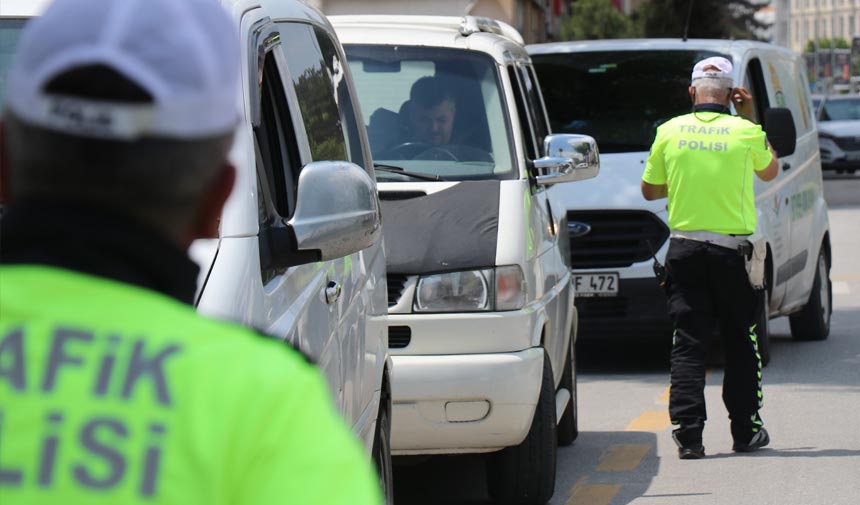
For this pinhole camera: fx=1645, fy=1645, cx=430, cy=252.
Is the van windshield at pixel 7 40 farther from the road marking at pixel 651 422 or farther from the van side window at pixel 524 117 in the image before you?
the road marking at pixel 651 422

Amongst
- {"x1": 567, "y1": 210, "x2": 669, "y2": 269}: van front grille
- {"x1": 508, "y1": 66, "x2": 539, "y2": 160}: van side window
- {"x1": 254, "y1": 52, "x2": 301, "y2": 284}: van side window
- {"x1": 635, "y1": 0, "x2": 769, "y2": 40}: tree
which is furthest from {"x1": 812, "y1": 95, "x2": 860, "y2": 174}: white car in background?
{"x1": 254, "y1": 52, "x2": 301, "y2": 284}: van side window

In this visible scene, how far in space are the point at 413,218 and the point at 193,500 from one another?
532 cm

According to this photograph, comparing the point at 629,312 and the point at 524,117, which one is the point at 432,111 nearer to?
the point at 524,117

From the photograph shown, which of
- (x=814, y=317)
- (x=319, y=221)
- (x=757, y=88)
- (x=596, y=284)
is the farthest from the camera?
(x=814, y=317)

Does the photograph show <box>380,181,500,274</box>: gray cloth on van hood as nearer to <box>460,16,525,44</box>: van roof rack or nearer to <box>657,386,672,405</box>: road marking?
<box>460,16,525,44</box>: van roof rack

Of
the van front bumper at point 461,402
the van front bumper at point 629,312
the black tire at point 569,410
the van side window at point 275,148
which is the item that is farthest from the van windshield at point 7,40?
the van front bumper at point 629,312

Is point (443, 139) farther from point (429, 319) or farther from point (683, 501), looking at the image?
point (683, 501)

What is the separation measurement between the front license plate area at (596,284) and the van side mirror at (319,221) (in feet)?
21.3

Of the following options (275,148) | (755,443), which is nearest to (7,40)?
(275,148)

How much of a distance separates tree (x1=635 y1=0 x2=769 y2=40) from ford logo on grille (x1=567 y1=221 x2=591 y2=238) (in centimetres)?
2034

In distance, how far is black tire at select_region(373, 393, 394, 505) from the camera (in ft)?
15.3

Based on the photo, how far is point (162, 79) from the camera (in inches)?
56.8

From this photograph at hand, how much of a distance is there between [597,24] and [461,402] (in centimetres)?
2475

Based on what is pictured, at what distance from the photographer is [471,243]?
21.4 feet
